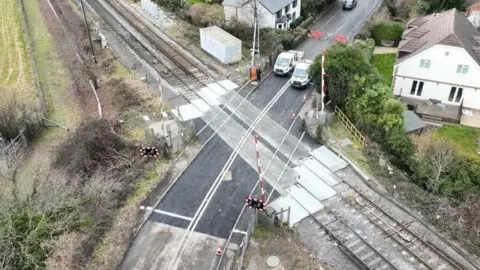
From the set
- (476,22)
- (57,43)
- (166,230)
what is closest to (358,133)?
(166,230)

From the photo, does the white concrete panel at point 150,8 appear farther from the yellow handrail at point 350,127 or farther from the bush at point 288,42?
the yellow handrail at point 350,127

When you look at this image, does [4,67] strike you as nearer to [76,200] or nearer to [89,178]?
[89,178]

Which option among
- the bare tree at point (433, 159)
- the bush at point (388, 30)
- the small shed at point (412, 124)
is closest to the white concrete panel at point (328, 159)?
→ the bare tree at point (433, 159)

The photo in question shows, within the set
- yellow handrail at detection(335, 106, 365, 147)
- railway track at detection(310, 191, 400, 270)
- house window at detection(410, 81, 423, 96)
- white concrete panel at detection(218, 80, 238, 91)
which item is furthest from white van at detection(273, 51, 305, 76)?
railway track at detection(310, 191, 400, 270)

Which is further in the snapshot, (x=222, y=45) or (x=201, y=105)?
(x=222, y=45)

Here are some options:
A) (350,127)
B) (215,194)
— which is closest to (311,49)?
(350,127)

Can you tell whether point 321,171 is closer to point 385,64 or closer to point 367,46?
point 367,46
